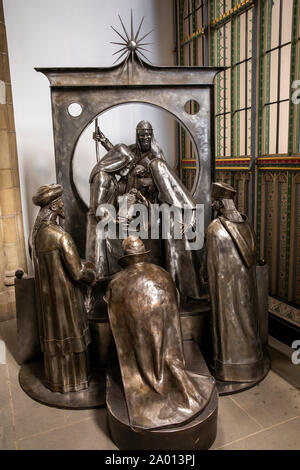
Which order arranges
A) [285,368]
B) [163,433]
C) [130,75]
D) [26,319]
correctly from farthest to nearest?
[130,75] < [26,319] < [285,368] < [163,433]

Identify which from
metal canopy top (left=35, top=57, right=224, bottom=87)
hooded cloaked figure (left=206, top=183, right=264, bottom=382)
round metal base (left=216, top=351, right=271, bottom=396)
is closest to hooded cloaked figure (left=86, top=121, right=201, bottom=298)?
metal canopy top (left=35, top=57, right=224, bottom=87)

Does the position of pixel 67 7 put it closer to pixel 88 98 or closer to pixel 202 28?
pixel 202 28

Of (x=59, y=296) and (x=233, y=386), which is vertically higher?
(x=59, y=296)

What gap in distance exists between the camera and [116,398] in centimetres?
279

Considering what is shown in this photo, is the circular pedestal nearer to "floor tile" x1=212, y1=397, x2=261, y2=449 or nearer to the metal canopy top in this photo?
"floor tile" x1=212, y1=397, x2=261, y2=449

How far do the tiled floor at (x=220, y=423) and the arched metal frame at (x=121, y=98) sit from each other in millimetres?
1892

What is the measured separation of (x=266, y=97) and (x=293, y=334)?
284 cm

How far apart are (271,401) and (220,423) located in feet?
1.67

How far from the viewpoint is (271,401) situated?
10.5 feet

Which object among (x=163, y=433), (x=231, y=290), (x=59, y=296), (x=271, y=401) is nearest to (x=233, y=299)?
(x=231, y=290)

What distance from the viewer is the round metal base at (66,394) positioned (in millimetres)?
3211

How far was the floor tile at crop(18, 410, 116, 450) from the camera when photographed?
2.78 m

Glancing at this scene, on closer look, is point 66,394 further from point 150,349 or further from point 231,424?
point 231,424

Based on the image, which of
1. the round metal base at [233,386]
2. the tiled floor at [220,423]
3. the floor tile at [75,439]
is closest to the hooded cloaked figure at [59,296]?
the tiled floor at [220,423]
